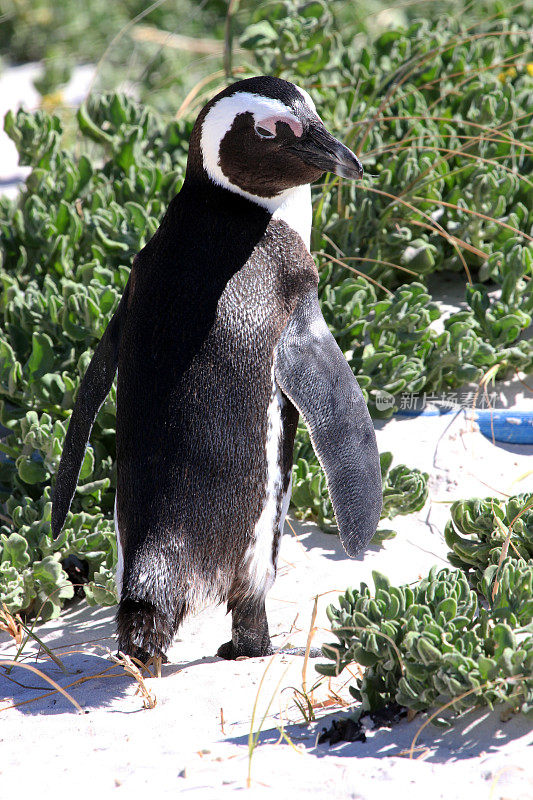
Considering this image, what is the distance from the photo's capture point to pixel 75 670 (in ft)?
6.63

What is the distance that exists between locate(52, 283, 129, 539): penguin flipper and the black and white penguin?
14 centimetres

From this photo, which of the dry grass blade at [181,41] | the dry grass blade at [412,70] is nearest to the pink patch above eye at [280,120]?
the dry grass blade at [412,70]

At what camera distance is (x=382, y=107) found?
325 centimetres

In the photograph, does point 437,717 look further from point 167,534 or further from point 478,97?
point 478,97

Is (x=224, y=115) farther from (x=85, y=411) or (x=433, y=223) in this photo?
(x=433, y=223)

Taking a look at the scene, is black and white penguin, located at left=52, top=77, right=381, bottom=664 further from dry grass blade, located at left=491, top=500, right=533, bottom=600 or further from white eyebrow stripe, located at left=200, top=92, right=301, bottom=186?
dry grass blade, located at left=491, top=500, right=533, bottom=600

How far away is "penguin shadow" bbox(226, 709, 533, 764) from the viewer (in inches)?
56.1

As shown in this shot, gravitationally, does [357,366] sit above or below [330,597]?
above

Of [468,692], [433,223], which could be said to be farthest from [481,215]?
[468,692]

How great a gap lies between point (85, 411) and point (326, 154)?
32.4 inches

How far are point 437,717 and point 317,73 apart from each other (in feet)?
10.00

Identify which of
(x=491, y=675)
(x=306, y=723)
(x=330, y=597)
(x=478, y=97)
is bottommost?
(x=330, y=597)

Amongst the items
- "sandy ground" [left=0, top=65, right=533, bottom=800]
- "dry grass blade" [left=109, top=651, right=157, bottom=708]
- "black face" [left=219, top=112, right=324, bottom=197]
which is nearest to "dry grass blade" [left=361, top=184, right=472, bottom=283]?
"sandy ground" [left=0, top=65, right=533, bottom=800]

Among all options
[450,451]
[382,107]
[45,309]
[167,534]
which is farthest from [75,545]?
[382,107]
